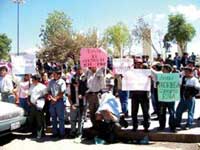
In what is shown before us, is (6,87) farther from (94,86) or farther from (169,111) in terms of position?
(169,111)

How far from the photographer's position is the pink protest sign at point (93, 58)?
10.9 m

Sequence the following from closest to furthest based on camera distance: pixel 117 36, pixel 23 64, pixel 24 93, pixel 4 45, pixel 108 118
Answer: pixel 108 118 < pixel 24 93 < pixel 23 64 < pixel 117 36 < pixel 4 45

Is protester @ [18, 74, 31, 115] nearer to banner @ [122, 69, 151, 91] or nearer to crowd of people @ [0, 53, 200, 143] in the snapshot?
crowd of people @ [0, 53, 200, 143]

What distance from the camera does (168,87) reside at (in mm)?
10531

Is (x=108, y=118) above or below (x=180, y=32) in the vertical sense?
below

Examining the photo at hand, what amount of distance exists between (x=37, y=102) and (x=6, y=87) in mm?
1109

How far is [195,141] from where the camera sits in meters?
10.1

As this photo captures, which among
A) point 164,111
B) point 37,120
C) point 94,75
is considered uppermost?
point 94,75

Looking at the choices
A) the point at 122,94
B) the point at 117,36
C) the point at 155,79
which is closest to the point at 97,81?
the point at 155,79

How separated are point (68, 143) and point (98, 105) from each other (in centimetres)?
111

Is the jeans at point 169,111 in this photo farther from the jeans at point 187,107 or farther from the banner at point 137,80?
the banner at point 137,80

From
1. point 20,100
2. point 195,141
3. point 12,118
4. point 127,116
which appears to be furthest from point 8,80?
point 195,141

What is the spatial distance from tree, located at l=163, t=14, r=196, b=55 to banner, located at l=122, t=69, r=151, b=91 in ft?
158

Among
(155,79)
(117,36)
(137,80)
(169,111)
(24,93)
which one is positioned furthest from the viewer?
(117,36)
